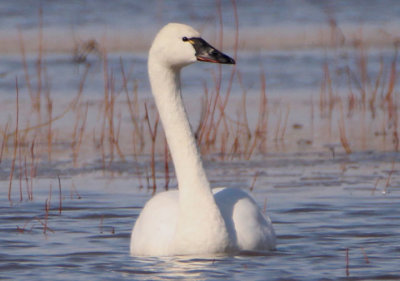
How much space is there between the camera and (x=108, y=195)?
821cm

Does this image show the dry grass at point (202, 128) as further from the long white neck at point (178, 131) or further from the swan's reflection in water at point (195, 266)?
the swan's reflection in water at point (195, 266)

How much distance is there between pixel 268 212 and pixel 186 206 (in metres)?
1.75

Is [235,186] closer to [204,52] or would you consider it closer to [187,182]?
[187,182]

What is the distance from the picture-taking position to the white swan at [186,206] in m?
5.92

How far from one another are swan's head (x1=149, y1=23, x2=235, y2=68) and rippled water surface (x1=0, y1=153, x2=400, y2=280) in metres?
1.17

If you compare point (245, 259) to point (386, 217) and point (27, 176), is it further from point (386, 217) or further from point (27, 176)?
point (27, 176)

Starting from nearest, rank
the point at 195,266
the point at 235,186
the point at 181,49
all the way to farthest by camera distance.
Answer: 1. the point at 195,266
2. the point at 181,49
3. the point at 235,186

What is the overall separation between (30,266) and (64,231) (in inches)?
43.2

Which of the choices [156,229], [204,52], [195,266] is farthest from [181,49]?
[195,266]

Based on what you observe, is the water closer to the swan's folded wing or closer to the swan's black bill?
the swan's folded wing

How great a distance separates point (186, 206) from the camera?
5992 millimetres

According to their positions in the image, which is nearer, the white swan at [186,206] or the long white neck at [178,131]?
the white swan at [186,206]

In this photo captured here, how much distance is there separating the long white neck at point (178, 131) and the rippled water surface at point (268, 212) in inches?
18.4

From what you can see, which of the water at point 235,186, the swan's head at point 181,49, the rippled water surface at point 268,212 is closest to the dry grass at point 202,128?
the water at point 235,186
